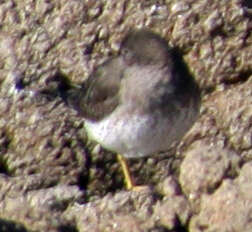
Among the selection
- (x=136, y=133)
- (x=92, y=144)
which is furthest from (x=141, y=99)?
(x=92, y=144)

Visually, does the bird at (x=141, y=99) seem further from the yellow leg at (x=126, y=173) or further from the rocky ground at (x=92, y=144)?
the rocky ground at (x=92, y=144)

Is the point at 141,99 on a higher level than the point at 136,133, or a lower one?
higher

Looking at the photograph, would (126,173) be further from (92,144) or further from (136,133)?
(136,133)

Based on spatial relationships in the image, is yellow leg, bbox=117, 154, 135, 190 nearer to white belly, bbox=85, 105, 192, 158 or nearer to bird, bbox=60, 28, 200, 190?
bird, bbox=60, 28, 200, 190

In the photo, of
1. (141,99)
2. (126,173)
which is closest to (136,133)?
(141,99)

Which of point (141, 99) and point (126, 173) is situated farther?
point (126, 173)

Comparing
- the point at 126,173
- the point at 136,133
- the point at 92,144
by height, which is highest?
the point at 136,133

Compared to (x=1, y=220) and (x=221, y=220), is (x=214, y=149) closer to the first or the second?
(x=221, y=220)

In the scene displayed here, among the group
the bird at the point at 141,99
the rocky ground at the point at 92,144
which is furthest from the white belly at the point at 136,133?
the rocky ground at the point at 92,144

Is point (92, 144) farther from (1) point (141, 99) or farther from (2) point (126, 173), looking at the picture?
(1) point (141, 99)
